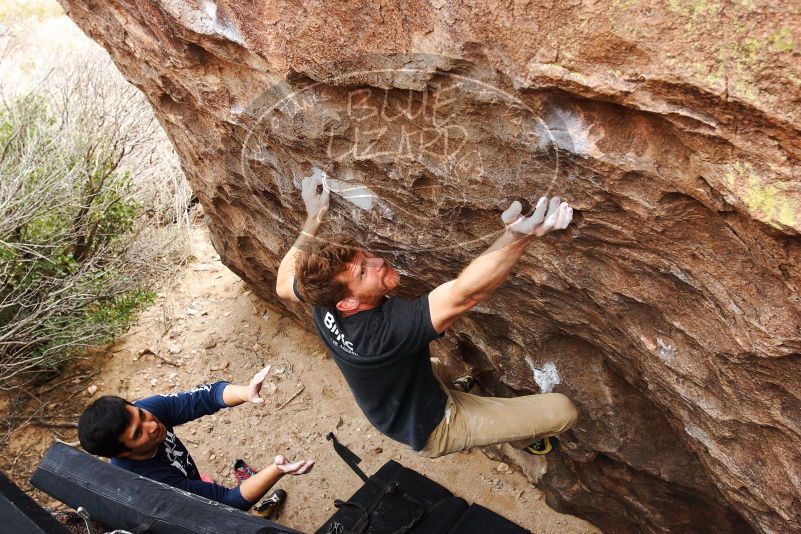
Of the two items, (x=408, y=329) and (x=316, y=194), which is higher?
(x=316, y=194)

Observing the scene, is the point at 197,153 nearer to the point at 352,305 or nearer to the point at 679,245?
the point at 352,305

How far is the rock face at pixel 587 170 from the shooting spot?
148 centimetres

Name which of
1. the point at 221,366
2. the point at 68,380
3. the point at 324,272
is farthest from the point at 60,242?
the point at 324,272

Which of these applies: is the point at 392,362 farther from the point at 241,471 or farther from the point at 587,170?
the point at 241,471

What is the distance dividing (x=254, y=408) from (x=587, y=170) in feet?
9.70

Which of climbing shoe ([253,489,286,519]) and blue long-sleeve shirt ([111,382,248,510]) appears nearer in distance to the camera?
blue long-sleeve shirt ([111,382,248,510])

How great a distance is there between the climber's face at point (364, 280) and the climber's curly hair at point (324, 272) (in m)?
0.02

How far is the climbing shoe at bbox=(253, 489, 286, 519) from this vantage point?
3.50 meters

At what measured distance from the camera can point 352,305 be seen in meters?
2.15

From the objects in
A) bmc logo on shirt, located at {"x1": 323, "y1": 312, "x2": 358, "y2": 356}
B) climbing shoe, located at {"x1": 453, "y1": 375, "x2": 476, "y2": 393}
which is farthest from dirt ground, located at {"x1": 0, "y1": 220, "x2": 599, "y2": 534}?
bmc logo on shirt, located at {"x1": 323, "y1": 312, "x2": 358, "y2": 356}

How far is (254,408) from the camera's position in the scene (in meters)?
4.13

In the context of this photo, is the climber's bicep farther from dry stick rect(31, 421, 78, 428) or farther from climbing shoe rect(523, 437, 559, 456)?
dry stick rect(31, 421, 78, 428)

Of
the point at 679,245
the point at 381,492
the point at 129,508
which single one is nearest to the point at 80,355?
the point at 381,492

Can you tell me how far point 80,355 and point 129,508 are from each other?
285 cm
